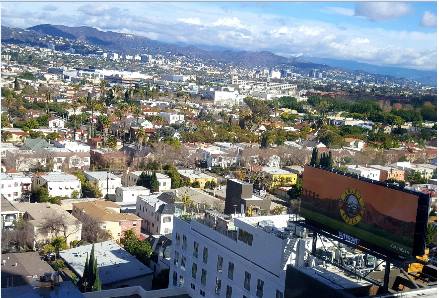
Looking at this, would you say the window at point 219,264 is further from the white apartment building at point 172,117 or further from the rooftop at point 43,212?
the white apartment building at point 172,117

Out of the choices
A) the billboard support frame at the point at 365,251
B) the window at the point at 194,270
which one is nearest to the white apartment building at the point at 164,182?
the window at the point at 194,270

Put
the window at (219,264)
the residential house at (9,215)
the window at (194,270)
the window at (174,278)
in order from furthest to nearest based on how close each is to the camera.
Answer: the residential house at (9,215) < the window at (174,278) < the window at (194,270) < the window at (219,264)

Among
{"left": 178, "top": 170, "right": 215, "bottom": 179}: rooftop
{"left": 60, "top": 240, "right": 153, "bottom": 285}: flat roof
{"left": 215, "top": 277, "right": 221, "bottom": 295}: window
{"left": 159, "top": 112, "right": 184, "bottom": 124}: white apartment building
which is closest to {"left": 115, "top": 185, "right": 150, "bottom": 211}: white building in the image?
{"left": 178, "top": 170, "right": 215, "bottom": 179}: rooftop

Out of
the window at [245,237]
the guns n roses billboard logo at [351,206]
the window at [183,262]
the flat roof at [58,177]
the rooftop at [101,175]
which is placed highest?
the guns n roses billboard logo at [351,206]

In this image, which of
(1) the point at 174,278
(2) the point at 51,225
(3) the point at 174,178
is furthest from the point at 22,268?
(3) the point at 174,178

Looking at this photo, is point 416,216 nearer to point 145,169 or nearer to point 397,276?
point 397,276

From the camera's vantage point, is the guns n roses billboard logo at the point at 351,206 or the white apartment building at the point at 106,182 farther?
Answer: the white apartment building at the point at 106,182

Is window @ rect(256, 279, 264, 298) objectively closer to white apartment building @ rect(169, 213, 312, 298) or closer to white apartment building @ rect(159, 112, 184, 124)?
white apartment building @ rect(169, 213, 312, 298)
